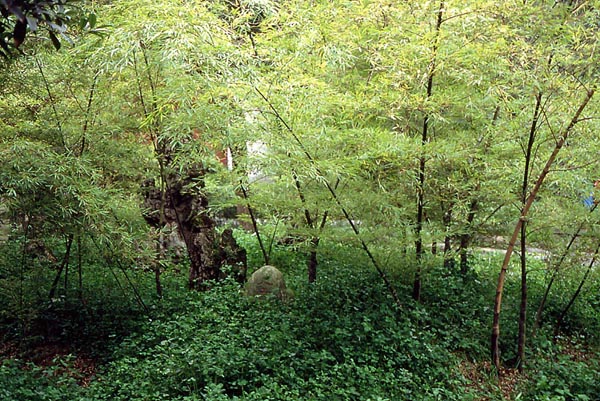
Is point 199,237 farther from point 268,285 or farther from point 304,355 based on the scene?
point 304,355

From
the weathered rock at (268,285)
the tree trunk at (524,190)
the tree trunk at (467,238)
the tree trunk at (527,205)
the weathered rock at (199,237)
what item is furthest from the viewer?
the weathered rock at (199,237)

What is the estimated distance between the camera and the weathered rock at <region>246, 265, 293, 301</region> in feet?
16.8

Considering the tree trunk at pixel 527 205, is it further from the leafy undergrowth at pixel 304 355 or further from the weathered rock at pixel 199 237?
the weathered rock at pixel 199 237

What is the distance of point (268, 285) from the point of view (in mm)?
5148

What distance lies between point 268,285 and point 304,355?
1.32 metres

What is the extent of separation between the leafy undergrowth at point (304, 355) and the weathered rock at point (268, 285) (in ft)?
0.50

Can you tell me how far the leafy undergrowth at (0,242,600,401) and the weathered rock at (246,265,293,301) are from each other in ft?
0.50

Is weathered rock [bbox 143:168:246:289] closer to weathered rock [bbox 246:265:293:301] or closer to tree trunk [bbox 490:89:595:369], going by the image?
weathered rock [bbox 246:265:293:301]

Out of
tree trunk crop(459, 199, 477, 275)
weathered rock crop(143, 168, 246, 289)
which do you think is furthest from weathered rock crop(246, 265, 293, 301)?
tree trunk crop(459, 199, 477, 275)

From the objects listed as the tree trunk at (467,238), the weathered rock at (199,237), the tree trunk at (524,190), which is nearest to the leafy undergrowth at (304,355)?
the tree trunk at (524,190)

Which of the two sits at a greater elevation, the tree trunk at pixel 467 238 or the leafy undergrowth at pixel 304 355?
the tree trunk at pixel 467 238

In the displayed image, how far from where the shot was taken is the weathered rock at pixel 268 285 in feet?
16.8

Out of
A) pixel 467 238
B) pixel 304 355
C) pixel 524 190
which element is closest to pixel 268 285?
pixel 304 355

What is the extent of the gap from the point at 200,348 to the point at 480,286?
317 cm
